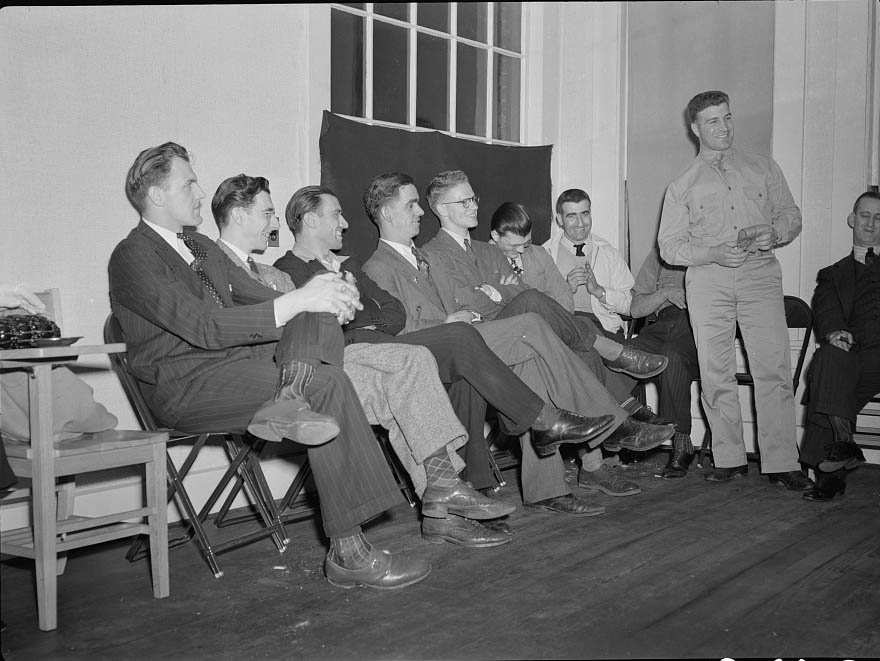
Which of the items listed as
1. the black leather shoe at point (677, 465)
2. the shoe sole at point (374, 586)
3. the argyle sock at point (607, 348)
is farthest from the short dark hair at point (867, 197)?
the shoe sole at point (374, 586)

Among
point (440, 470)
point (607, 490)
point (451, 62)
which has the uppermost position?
point (451, 62)

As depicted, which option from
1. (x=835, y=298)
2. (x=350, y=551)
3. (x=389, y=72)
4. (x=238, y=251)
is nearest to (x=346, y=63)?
(x=389, y=72)

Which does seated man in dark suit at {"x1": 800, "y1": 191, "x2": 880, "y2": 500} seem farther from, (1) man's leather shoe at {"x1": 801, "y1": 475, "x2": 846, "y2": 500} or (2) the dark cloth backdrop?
(2) the dark cloth backdrop

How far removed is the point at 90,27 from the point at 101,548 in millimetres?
1980

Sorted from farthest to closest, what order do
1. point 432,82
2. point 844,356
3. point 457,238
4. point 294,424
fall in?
point 432,82, point 457,238, point 844,356, point 294,424

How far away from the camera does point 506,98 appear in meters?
5.55

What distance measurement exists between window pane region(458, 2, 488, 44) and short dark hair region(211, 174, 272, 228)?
214 centimetres

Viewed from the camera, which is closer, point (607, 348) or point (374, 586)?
point (374, 586)

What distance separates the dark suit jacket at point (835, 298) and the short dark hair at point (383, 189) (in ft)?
7.43

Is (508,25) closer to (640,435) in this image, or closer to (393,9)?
(393,9)

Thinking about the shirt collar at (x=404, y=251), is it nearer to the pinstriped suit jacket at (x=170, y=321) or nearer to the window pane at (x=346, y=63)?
the window pane at (x=346, y=63)

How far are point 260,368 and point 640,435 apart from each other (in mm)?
1939

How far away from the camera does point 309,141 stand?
13.3ft

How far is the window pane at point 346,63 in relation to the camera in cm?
427
